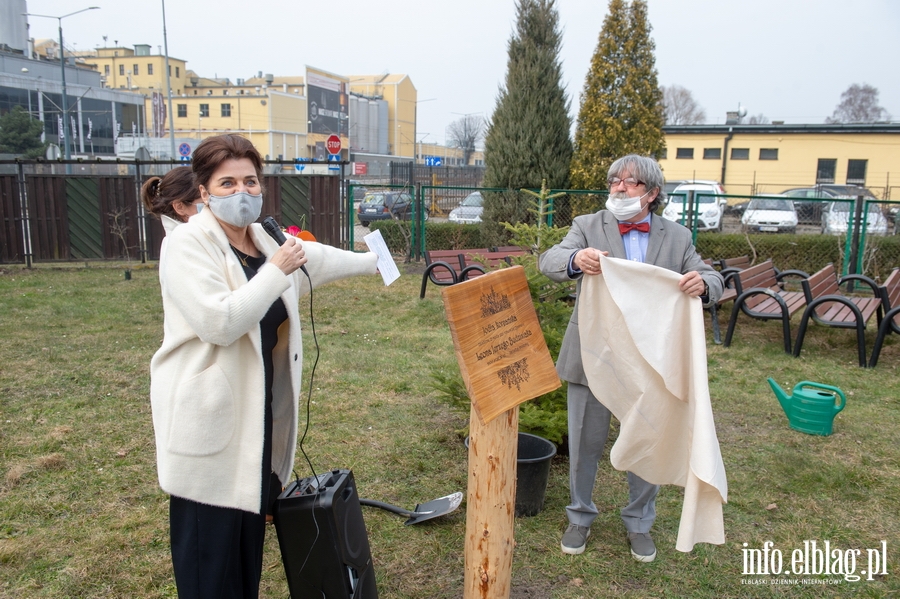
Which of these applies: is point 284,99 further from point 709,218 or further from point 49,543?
point 49,543

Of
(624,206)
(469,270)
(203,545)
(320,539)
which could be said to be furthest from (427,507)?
(469,270)

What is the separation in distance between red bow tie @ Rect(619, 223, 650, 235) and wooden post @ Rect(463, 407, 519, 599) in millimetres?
1085

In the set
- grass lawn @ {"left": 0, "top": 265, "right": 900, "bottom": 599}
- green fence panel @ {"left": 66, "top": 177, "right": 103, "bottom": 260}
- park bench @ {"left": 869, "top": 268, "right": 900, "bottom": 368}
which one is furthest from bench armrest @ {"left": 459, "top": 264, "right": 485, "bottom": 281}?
green fence panel @ {"left": 66, "top": 177, "right": 103, "bottom": 260}

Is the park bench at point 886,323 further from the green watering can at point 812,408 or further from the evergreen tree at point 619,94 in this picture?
the evergreen tree at point 619,94

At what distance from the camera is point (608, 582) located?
10.4 feet

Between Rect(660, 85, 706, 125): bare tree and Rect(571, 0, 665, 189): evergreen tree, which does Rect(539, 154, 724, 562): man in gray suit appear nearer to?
Rect(571, 0, 665, 189): evergreen tree

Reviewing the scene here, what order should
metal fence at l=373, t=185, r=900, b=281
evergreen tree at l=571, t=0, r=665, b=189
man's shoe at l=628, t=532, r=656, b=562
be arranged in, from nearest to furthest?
man's shoe at l=628, t=532, r=656, b=562
metal fence at l=373, t=185, r=900, b=281
evergreen tree at l=571, t=0, r=665, b=189

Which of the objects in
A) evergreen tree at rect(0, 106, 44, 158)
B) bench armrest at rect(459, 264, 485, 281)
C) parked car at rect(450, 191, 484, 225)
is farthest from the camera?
evergreen tree at rect(0, 106, 44, 158)

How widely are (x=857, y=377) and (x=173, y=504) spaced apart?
6.37m

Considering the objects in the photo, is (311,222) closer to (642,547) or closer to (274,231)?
(642,547)

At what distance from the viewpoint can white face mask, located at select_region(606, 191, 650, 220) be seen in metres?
3.11

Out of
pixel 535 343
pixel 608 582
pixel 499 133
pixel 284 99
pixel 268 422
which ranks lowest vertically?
pixel 608 582

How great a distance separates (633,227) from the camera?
321 centimetres

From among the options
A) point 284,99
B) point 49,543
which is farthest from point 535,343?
point 284,99
